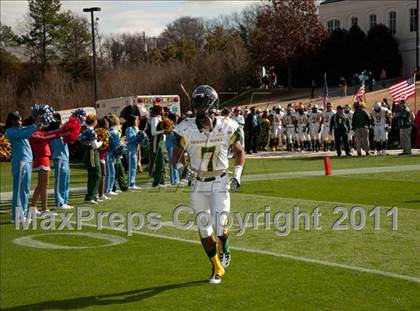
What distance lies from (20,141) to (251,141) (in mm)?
17549

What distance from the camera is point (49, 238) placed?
11328 millimetres

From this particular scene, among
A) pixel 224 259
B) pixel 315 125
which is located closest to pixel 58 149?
pixel 224 259

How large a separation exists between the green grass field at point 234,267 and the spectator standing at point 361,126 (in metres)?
11.1

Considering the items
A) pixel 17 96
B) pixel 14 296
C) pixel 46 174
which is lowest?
pixel 14 296

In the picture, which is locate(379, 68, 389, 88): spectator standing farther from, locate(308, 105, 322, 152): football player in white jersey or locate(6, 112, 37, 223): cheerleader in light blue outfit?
locate(6, 112, 37, 223): cheerleader in light blue outfit

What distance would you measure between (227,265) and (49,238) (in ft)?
12.6

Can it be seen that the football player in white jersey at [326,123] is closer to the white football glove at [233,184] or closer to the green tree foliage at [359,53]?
the white football glove at [233,184]

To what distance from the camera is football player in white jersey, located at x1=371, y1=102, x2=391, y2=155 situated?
25.7 meters

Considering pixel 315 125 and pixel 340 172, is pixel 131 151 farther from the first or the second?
pixel 315 125

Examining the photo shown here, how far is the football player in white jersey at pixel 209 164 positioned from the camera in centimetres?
814

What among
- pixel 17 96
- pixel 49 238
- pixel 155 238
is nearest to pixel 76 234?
pixel 49 238

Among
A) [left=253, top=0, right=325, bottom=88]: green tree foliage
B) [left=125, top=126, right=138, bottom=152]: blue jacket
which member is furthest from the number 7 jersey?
[left=253, top=0, right=325, bottom=88]: green tree foliage

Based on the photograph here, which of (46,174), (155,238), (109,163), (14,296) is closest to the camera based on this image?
(14,296)

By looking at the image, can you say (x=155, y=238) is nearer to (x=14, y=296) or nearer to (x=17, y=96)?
(x=14, y=296)
